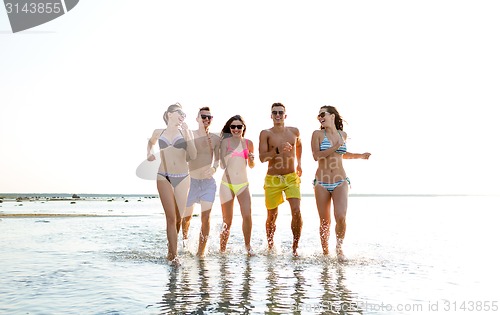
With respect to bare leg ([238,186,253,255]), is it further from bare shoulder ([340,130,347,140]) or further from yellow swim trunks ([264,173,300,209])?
bare shoulder ([340,130,347,140])

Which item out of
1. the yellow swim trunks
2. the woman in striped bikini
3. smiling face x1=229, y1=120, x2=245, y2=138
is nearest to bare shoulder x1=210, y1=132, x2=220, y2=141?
smiling face x1=229, y1=120, x2=245, y2=138

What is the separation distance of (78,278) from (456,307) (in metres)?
5.70

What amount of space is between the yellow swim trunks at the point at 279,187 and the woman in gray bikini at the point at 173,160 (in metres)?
1.95

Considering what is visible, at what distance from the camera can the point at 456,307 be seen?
6.71 meters

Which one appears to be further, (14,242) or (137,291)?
(14,242)

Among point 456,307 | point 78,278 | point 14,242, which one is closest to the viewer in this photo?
point 456,307

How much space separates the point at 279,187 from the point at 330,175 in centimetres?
121

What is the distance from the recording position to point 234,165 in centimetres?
1082

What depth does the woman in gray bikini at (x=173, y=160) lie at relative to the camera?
9484 millimetres

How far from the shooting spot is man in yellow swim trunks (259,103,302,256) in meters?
10.7

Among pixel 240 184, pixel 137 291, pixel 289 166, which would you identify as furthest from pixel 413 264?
pixel 137 291

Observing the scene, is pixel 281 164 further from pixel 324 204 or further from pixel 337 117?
pixel 337 117

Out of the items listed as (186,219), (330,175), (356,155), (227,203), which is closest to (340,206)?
(330,175)

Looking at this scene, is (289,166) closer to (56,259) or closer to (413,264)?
(413,264)
